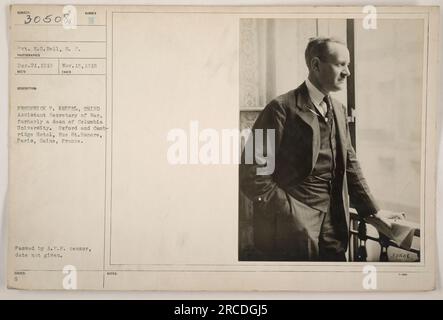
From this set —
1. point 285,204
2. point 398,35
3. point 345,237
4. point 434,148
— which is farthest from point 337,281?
point 398,35

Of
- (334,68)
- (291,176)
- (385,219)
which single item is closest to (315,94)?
(334,68)

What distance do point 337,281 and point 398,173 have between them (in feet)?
0.87

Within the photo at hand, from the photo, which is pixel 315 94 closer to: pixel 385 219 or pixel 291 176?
pixel 291 176

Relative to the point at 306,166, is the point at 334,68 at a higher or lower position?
higher

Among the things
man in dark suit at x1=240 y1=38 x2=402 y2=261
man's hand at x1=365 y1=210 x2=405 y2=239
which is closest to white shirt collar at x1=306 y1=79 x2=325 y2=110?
man in dark suit at x1=240 y1=38 x2=402 y2=261

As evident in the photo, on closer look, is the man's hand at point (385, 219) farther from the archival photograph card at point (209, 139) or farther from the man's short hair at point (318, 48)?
the man's short hair at point (318, 48)

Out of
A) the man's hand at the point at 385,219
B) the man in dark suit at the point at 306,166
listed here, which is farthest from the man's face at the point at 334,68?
the man's hand at the point at 385,219

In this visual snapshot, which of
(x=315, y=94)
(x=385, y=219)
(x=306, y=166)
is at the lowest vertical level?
(x=385, y=219)

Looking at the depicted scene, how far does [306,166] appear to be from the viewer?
1004 mm

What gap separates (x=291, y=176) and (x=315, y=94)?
0.60ft

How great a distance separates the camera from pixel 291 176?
1003 millimetres

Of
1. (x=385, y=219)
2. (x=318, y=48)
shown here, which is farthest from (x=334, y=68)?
(x=385, y=219)

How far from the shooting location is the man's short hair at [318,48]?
3.29 feet
